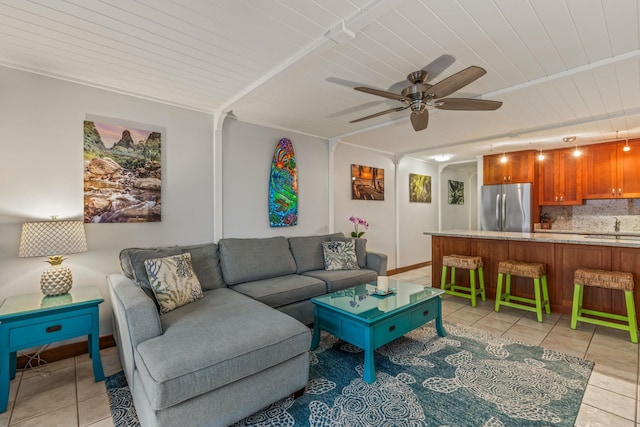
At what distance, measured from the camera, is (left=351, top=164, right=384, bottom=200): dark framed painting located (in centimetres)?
519

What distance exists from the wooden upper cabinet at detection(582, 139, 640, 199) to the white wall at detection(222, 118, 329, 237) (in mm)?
4562

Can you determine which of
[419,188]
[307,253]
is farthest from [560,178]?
[307,253]

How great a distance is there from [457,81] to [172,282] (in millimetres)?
2604

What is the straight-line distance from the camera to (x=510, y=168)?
18.4ft

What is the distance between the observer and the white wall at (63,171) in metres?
2.41

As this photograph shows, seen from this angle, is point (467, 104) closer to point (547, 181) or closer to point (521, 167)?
point (521, 167)

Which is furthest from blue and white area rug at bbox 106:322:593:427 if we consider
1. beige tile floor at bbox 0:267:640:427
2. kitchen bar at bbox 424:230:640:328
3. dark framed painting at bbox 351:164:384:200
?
dark framed painting at bbox 351:164:384:200

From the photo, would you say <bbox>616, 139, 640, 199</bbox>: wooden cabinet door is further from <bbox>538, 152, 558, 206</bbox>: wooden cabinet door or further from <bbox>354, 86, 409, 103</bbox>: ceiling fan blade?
<bbox>354, 86, 409, 103</bbox>: ceiling fan blade

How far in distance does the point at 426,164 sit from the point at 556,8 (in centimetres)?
511

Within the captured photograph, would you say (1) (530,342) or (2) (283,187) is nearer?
(1) (530,342)

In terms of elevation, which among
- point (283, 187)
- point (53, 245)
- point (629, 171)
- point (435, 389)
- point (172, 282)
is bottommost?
point (435, 389)

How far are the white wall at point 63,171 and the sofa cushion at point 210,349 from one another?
1.16m

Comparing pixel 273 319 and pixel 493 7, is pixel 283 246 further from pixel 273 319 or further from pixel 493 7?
pixel 493 7

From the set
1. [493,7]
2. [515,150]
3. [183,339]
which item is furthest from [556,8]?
[515,150]
